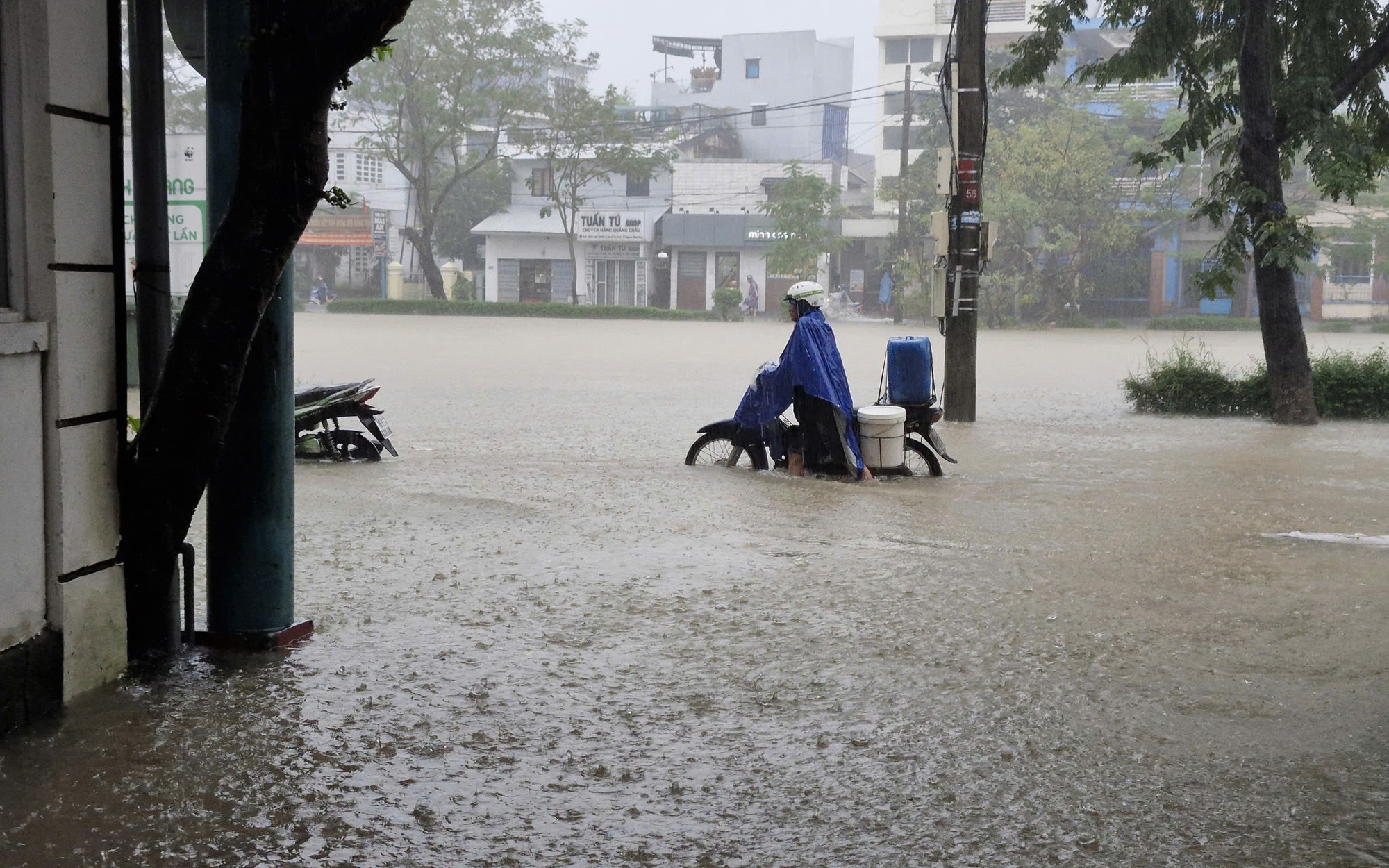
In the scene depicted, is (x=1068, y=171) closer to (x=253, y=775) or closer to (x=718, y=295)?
(x=718, y=295)

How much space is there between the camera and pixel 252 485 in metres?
5.63

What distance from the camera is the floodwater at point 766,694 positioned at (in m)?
3.93

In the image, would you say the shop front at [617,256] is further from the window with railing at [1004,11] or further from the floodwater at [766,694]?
the floodwater at [766,694]

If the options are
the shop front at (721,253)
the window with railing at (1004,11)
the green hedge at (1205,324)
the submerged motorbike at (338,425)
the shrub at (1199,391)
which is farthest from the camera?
the window with railing at (1004,11)

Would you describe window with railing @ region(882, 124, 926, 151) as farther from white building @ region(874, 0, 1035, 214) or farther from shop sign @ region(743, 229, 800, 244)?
shop sign @ region(743, 229, 800, 244)

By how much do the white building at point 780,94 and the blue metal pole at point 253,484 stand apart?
189 feet

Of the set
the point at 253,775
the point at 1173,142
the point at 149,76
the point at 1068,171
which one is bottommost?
the point at 253,775

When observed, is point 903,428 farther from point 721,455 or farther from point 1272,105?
point 1272,105

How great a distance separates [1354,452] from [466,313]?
41418mm

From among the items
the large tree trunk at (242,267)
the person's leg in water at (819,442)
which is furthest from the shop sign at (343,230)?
the large tree trunk at (242,267)

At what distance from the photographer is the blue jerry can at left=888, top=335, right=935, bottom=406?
11305mm

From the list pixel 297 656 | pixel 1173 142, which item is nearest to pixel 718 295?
pixel 1173 142

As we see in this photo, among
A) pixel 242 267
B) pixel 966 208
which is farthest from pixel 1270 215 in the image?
pixel 242 267

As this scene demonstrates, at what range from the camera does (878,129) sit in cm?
6134
